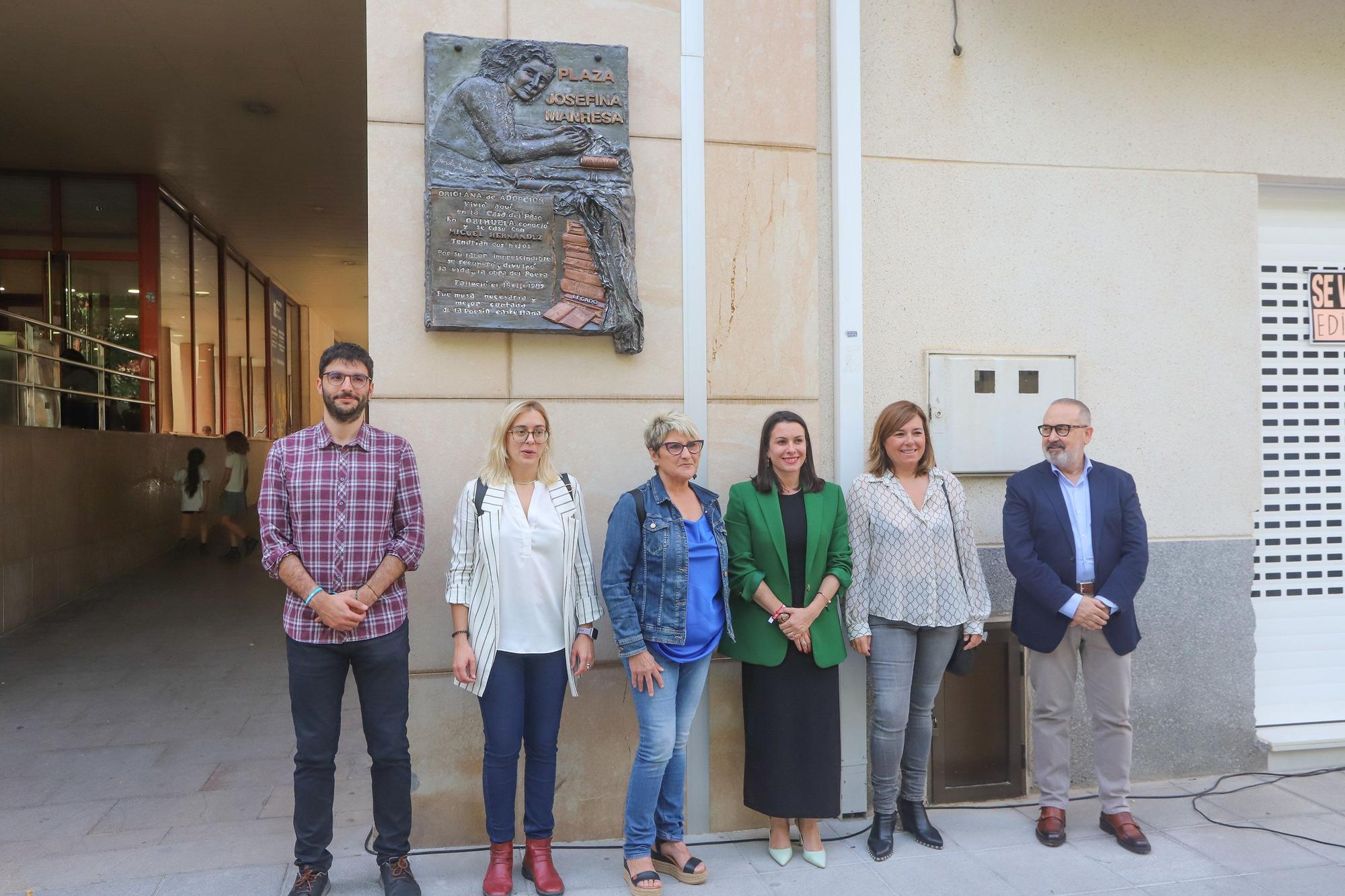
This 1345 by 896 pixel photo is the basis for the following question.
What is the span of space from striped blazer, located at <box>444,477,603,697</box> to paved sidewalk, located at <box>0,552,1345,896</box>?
106 centimetres

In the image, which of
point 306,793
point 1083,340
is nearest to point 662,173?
point 1083,340

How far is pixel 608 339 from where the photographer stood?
4.31 metres

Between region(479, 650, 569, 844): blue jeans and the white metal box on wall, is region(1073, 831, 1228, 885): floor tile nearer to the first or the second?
the white metal box on wall

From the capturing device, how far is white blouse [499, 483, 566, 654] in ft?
11.9

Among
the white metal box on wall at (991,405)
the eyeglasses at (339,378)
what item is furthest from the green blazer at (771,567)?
the eyeglasses at (339,378)

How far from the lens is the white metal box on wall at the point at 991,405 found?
4.76 meters

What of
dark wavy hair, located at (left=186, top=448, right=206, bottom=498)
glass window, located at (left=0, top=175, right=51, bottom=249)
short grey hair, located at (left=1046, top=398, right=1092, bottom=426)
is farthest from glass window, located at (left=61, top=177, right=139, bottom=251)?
short grey hair, located at (left=1046, top=398, right=1092, bottom=426)

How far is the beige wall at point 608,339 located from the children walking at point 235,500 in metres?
9.36

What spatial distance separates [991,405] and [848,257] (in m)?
1.12

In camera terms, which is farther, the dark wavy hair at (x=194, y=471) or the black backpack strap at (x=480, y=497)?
the dark wavy hair at (x=194, y=471)

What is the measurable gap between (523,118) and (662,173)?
0.70 m

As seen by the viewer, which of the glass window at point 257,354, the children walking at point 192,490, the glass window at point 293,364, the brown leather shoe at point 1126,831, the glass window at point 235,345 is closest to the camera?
the brown leather shoe at point 1126,831

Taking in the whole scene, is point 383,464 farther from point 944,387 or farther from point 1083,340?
point 1083,340

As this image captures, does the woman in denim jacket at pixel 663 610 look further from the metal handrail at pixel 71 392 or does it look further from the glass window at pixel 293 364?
the glass window at pixel 293 364
